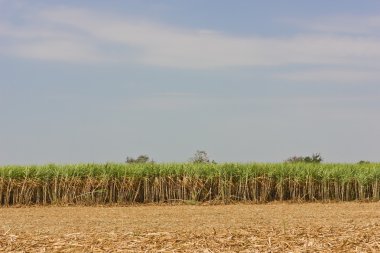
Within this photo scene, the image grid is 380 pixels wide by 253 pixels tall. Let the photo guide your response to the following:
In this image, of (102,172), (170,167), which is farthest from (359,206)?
(102,172)

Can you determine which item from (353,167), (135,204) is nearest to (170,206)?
(135,204)

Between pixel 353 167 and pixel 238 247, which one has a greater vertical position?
pixel 353 167

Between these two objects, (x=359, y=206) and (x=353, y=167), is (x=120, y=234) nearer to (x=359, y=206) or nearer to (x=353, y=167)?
(x=359, y=206)

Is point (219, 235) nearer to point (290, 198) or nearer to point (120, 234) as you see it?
point (120, 234)

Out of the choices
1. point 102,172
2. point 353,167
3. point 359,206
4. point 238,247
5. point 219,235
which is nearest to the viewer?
point 238,247

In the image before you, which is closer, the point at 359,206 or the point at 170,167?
the point at 359,206

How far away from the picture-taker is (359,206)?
86.4ft

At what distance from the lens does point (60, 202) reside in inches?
1072

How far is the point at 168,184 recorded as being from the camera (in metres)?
28.2

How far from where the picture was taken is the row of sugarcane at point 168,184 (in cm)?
2750

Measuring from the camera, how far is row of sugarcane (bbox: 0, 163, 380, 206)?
2750 centimetres

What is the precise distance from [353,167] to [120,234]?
22658 mm

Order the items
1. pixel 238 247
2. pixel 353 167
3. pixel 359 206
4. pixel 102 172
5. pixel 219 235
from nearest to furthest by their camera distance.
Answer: pixel 238 247
pixel 219 235
pixel 359 206
pixel 102 172
pixel 353 167

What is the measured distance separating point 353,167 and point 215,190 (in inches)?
278
